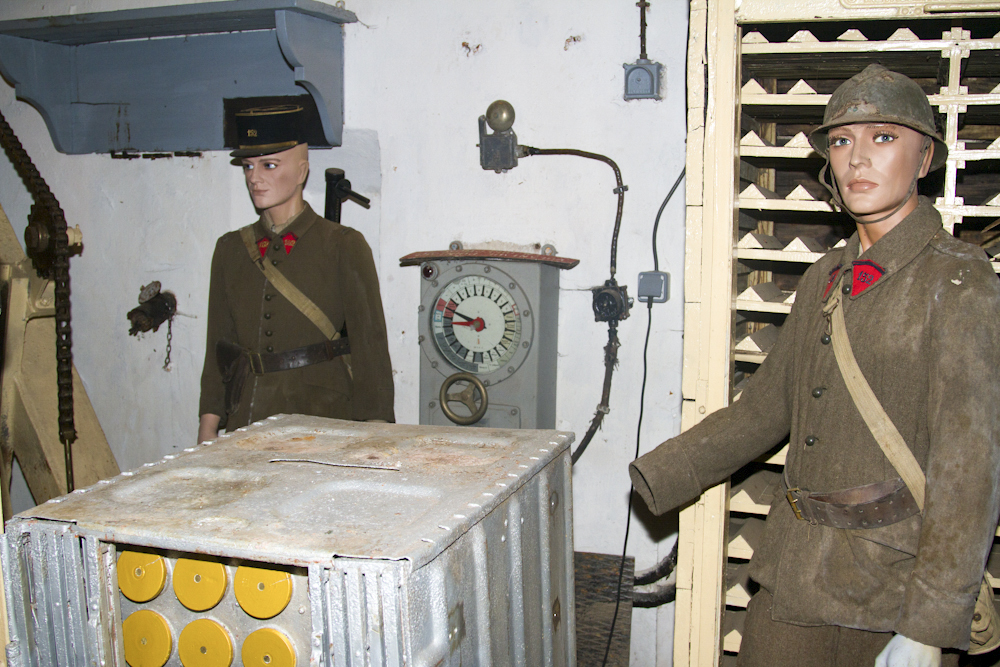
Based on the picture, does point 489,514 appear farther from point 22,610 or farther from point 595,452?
point 595,452

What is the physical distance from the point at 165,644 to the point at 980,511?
4.78 feet

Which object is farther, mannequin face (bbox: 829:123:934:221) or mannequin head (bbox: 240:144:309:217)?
mannequin head (bbox: 240:144:309:217)

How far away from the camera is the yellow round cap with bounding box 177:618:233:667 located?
1262 millimetres

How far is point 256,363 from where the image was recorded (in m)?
2.71

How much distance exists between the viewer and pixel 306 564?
109 centimetres

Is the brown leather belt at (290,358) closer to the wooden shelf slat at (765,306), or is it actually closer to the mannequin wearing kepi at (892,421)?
the wooden shelf slat at (765,306)

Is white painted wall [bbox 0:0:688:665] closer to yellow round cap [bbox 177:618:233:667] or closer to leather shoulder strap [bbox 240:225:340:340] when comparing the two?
leather shoulder strap [bbox 240:225:340:340]

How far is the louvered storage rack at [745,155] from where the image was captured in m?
1.78

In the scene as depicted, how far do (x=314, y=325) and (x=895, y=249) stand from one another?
187 centimetres

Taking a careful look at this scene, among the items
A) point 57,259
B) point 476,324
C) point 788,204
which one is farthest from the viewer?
point 57,259

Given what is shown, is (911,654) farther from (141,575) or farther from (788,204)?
(141,575)

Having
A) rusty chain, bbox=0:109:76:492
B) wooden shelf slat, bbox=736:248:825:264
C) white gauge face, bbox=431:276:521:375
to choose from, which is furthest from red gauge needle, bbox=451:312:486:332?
rusty chain, bbox=0:109:76:492

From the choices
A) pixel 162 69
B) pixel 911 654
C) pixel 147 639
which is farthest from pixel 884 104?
pixel 162 69

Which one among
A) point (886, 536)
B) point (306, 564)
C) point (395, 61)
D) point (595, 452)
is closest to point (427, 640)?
point (306, 564)
